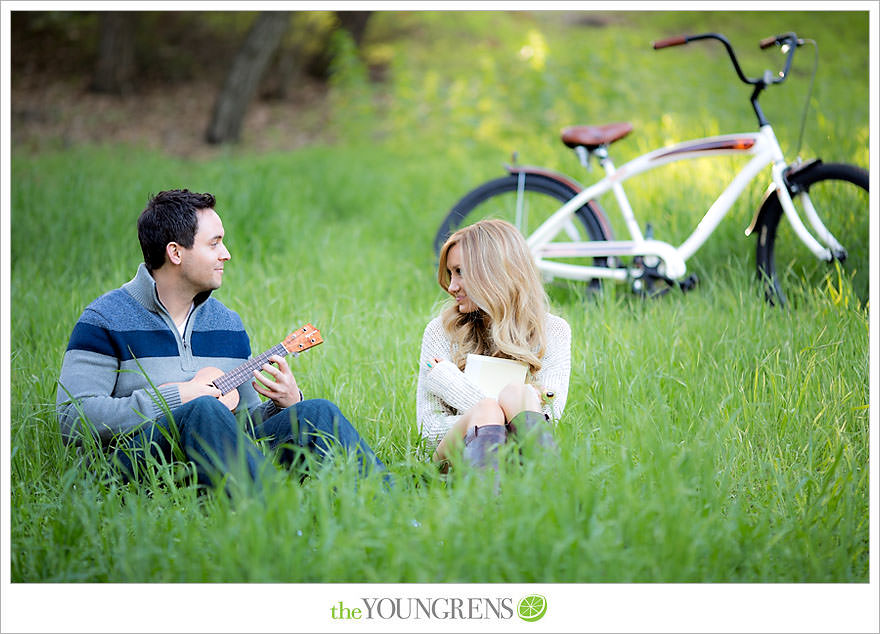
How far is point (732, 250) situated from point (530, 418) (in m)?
2.37

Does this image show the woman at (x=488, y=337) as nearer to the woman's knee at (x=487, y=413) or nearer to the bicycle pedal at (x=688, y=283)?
the woman's knee at (x=487, y=413)

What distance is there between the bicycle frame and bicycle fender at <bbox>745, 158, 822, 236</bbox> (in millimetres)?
22

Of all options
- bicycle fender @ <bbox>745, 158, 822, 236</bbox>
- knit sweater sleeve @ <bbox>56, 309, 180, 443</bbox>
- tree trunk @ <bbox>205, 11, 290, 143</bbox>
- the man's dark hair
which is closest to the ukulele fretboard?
knit sweater sleeve @ <bbox>56, 309, 180, 443</bbox>

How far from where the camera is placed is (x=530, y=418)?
207 centimetres

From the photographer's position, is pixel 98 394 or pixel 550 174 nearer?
pixel 98 394

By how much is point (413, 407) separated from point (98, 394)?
1.11m

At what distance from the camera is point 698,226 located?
3.76 m

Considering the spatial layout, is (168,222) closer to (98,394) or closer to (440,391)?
(98,394)

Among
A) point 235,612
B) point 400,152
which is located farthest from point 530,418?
point 400,152

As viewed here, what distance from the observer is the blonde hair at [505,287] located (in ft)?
7.57

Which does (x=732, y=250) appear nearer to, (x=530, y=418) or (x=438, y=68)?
(x=530, y=418)

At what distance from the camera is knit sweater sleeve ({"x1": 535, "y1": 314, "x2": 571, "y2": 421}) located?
232 cm

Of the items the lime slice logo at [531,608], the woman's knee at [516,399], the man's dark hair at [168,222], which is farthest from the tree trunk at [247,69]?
the lime slice logo at [531,608]

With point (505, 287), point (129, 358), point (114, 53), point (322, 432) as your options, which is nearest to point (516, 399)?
point (505, 287)
